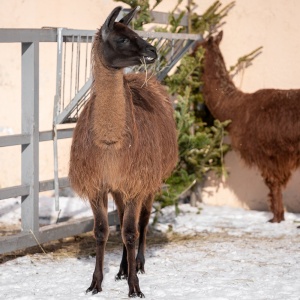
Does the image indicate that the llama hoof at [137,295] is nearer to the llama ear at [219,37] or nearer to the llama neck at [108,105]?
the llama neck at [108,105]

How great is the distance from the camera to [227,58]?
796 cm

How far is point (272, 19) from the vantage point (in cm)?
770

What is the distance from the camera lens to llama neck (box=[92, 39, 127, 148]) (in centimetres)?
477

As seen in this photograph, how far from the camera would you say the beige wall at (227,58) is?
766 centimetres

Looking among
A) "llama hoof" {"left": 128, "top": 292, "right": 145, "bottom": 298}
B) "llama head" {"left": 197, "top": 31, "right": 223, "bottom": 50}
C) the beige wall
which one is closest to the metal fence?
"llama hoof" {"left": 128, "top": 292, "right": 145, "bottom": 298}

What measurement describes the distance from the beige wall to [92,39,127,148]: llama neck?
124 inches

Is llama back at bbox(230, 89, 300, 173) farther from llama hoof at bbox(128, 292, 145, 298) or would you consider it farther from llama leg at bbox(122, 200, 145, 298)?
llama hoof at bbox(128, 292, 145, 298)

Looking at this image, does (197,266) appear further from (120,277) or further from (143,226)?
(120,277)

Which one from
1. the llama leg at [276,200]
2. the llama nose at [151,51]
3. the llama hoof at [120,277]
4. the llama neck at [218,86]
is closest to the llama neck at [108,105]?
the llama nose at [151,51]

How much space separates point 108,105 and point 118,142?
0.87 ft

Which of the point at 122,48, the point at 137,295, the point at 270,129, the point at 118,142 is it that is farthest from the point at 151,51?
the point at 270,129

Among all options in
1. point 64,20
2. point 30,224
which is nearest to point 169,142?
point 30,224

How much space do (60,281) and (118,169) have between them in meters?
0.97

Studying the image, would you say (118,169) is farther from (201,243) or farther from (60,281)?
(201,243)
